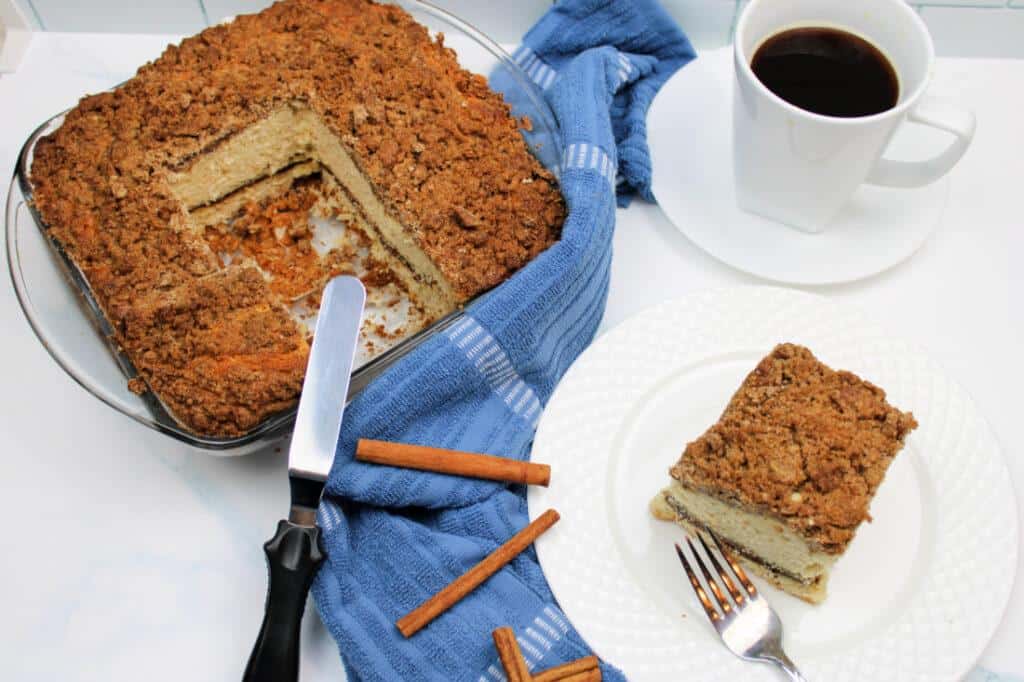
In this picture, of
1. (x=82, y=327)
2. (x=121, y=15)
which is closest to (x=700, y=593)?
(x=82, y=327)

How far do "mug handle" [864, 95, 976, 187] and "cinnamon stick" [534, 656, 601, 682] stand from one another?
3.54ft

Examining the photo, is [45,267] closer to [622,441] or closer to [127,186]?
[127,186]

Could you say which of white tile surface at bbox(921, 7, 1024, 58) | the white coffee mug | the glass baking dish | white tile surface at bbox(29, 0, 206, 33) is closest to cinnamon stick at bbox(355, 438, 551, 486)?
the glass baking dish

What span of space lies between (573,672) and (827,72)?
3.90ft

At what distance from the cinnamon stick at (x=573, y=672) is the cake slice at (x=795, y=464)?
31cm

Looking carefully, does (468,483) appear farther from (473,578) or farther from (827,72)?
(827,72)

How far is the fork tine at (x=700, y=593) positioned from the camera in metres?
1.55

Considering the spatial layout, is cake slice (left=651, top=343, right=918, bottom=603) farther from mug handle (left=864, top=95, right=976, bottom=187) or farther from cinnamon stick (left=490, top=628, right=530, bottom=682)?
mug handle (left=864, top=95, right=976, bottom=187)

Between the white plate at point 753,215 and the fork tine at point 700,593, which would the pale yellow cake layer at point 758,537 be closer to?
the fork tine at point 700,593

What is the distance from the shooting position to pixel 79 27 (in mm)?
2330

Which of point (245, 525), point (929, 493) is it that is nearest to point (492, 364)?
point (245, 525)

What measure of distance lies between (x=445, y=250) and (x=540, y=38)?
2.16 ft

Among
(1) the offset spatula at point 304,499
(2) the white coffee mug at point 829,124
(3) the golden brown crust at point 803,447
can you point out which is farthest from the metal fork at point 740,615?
(2) the white coffee mug at point 829,124

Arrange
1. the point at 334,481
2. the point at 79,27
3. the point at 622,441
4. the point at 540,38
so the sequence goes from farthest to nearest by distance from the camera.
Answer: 1. the point at 79,27
2. the point at 540,38
3. the point at 622,441
4. the point at 334,481
